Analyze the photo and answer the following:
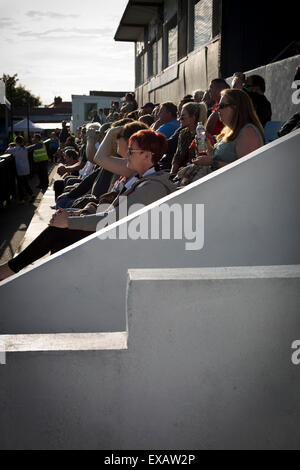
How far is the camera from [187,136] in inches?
216

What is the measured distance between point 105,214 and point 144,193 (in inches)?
18.6

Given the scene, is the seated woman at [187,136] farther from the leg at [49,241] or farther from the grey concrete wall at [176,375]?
the grey concrete wall at [176,375]

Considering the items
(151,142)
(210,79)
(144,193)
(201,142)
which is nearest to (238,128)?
(201,142)

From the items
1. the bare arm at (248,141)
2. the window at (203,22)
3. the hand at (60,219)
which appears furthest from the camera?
the window at (203,22)

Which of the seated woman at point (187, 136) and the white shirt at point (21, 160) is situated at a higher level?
the white shirt at point (21, 160)

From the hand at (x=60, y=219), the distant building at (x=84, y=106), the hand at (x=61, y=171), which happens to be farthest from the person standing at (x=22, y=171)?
the distant building at (x=84, y=106)

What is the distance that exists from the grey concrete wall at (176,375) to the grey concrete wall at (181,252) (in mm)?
653

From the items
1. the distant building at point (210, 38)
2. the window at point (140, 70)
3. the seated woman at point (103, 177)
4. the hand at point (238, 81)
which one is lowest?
the seated woman at point (103, 177)

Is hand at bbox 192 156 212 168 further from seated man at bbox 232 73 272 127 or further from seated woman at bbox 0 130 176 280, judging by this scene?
seated man at bbox 232 73 272 127

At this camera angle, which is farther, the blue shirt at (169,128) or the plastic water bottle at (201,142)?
the blue shirt at (169,128)

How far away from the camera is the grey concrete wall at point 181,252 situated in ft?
10.0

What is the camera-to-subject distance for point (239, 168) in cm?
305

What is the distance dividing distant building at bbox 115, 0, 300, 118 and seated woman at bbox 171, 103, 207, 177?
1971mm

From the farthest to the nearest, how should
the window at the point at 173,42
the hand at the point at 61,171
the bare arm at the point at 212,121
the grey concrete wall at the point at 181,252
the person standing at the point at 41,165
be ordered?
the window at the point at 173,42
the person standing at the point at 41,165
the hand at the point at 61,171
the bare arm at the point at 212,121
the grey concrete wall at the point at 181,252
